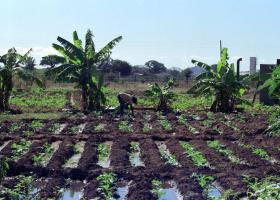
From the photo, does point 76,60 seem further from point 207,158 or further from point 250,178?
point 250,178

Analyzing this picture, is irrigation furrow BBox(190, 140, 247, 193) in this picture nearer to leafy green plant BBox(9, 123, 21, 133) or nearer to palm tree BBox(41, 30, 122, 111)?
leafy green plant BBox(9, 123, 21, 133)

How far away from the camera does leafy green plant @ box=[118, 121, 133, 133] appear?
1590 centimetres

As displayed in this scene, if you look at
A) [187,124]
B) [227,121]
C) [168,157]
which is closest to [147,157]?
[168,157]

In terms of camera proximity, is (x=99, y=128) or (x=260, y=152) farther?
(x=99, y=128)

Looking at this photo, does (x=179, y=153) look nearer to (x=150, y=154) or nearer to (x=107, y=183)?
(x=150, y=154)

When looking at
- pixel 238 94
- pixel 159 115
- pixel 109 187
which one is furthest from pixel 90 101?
pixel 109 187

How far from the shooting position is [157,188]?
28.6ft

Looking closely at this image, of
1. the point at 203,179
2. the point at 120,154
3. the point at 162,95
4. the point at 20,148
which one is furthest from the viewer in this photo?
the point at 162,95

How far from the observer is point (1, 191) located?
816 cm

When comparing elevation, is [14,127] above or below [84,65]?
below

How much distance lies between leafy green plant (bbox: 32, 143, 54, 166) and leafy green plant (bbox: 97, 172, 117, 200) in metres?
2.05

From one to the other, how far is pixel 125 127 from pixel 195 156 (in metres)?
5.38

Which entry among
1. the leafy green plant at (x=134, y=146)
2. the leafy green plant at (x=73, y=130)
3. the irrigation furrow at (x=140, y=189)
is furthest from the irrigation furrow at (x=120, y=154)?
the leafy green plant at (x=73, y=130)

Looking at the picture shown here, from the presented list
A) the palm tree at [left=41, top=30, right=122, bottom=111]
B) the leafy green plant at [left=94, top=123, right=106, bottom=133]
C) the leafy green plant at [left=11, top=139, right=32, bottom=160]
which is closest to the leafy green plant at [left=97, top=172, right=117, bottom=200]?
the leafy green plant at [left=11, top=139, right=32, bottom=160]
